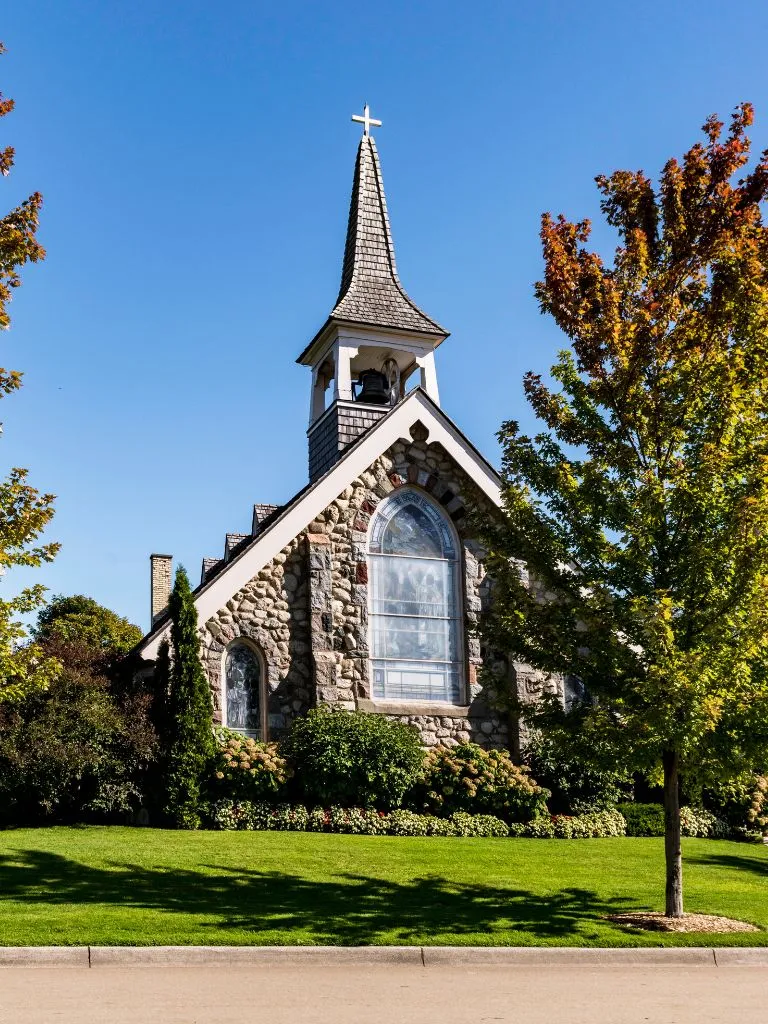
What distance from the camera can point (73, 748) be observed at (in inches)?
670

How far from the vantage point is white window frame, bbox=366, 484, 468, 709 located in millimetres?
20953

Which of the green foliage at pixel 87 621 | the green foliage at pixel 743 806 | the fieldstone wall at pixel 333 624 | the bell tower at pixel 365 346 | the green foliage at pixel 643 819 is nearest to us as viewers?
the green foliage at pixel 643 819

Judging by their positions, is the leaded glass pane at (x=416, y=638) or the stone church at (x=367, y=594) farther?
the leaded glass pane at (x=416, y=638)

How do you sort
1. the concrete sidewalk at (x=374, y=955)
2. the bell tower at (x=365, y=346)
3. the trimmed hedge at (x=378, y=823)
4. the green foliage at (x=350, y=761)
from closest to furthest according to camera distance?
1. the concrete sidewalk at (x=374, y=955)
2. the trimmed hedge at (x=378, y=823)
3. the green foliage at (x=350, y=761)
4. the bell tower at (x=365, y=346)

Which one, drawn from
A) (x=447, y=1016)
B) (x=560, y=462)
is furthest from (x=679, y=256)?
(x=447, y=1016)

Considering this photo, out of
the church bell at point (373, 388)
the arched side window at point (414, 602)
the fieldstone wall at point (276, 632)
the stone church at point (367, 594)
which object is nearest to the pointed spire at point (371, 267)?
the church bell at point (373, 388)

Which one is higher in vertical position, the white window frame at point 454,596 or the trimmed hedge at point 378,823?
the white window frame at point 454,596

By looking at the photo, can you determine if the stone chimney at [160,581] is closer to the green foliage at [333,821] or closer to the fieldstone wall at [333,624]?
the fieldstone wall at [333,624]

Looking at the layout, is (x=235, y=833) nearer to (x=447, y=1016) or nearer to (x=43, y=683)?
(x=43, y=683)

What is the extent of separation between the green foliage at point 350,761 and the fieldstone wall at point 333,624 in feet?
4.00

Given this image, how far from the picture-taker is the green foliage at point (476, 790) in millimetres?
19156

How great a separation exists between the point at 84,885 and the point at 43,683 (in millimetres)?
2283

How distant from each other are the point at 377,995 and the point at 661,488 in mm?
6256

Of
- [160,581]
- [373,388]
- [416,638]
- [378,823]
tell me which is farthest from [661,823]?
[160,581]
